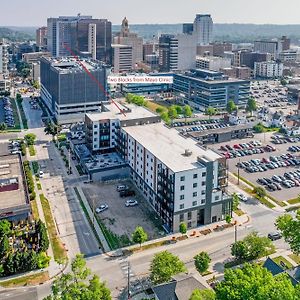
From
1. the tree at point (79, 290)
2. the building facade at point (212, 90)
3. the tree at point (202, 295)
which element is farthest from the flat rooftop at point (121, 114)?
the tree at point (202, 295)

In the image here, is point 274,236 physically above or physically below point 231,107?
below

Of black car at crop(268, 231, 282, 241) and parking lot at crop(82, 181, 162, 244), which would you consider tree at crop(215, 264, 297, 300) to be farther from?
parking lot at crop(82, 181, 162, 244)

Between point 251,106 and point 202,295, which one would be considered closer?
point 202,295

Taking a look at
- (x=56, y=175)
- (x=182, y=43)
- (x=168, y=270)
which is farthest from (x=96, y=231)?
(x=182, y=43)

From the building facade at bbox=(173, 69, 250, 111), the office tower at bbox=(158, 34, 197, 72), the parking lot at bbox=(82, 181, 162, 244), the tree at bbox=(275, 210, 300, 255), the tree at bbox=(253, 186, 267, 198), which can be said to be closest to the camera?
the tree at bbox=(275, 210, 300, 255)

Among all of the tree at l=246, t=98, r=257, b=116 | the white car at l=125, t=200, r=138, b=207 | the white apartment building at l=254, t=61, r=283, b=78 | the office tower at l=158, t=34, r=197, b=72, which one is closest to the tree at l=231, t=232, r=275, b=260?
the white car at l=125, t=200, r=138, b=207

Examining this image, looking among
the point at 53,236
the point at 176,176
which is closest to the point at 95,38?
the point at 176,176

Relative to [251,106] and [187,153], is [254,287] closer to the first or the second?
[187,153]
